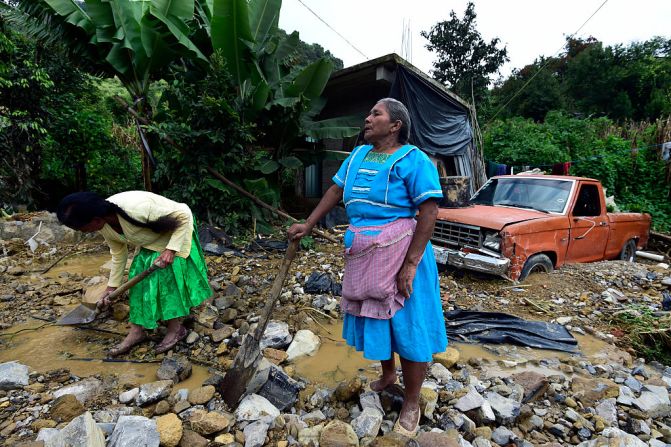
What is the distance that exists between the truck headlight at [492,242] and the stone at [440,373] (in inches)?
84.2

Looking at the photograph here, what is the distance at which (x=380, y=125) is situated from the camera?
6.30ft

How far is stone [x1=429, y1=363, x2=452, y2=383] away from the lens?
2596 mm

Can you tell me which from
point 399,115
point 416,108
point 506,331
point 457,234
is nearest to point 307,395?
point 399,115

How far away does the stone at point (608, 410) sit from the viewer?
89.7 inches

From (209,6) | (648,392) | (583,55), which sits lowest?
(648,392)

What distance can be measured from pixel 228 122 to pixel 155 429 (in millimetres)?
5271

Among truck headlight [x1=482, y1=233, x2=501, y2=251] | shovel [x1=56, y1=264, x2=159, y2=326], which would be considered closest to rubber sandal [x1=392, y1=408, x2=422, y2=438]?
shovel [x1=56, y1=264, x2=159, y2=326]

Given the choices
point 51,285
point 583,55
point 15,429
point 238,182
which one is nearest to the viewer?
point 15,429

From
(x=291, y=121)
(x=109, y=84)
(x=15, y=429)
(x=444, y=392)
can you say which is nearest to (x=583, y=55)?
(x=291, y=121)

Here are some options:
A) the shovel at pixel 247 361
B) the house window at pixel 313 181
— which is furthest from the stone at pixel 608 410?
the house window at pixel 313 181

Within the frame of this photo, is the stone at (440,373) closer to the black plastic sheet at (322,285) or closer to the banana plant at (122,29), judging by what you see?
the black plastic sheet at (322,285)

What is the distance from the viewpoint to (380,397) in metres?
2.30

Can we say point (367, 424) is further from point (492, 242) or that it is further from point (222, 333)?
point (492, 242)

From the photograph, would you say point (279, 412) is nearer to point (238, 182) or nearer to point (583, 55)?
point (238, 182)
